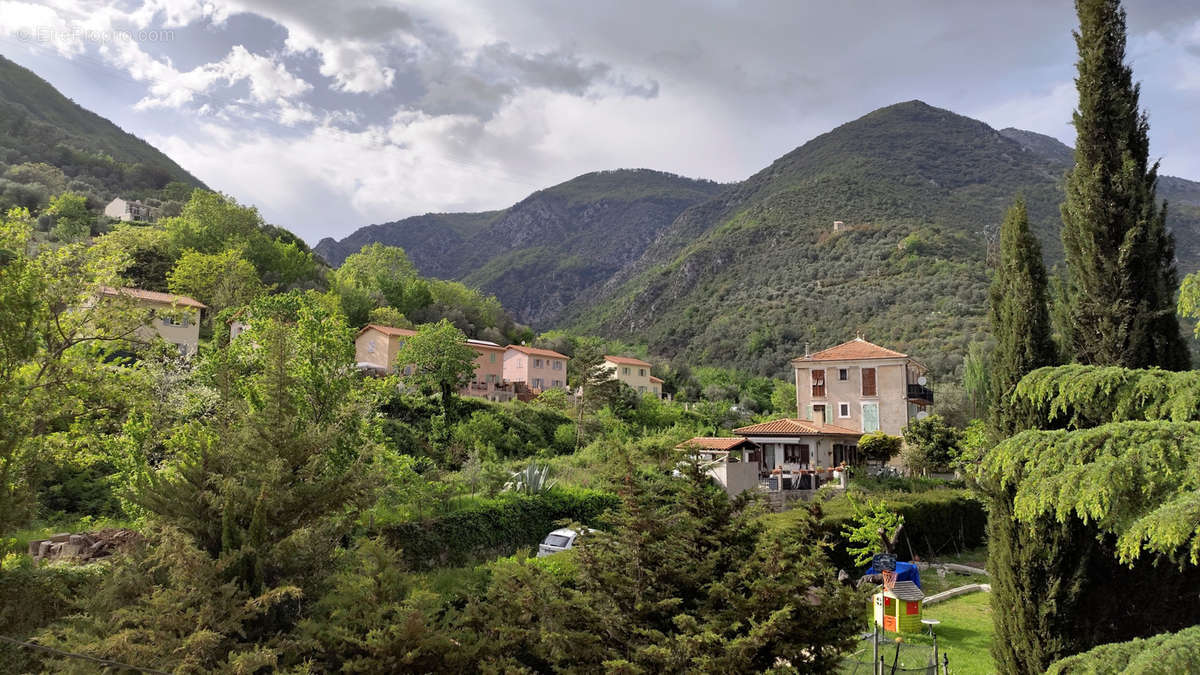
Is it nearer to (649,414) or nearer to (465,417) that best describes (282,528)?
(465,417)

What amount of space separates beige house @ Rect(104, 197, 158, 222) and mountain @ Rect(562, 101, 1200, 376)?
54.3 m

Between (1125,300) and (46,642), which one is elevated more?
(1125,300)

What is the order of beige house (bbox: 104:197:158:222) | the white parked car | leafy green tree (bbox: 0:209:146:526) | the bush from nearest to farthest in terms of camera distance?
1. the bush
2. leafy green tree (bbox: 0:209:146:526)
3. the white parked car
4. beige house (bbox: 104:197:158:222)

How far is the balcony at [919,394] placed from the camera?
41.3 m

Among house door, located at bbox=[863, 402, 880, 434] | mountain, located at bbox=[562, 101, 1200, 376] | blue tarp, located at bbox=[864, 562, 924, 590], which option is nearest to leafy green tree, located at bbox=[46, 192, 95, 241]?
house door, located at bbox=[863, 402, 880, 434]

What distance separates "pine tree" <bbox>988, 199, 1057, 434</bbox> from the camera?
11.1m

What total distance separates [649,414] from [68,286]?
34.8 meters

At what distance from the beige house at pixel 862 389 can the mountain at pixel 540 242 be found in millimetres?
90167

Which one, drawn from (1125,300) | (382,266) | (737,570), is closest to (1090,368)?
(737,570)

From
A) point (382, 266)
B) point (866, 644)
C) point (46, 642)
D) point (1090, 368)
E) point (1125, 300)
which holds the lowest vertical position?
point (866, 644)

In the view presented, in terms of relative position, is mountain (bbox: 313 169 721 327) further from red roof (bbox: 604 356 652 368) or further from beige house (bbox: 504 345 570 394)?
beige house (bbox: 504 345 570 394)

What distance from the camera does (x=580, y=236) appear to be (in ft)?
571

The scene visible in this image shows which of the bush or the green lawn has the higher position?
the bush

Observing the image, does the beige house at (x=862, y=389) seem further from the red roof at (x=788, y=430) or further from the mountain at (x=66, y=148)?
the mountain at (x=66, y=148)
